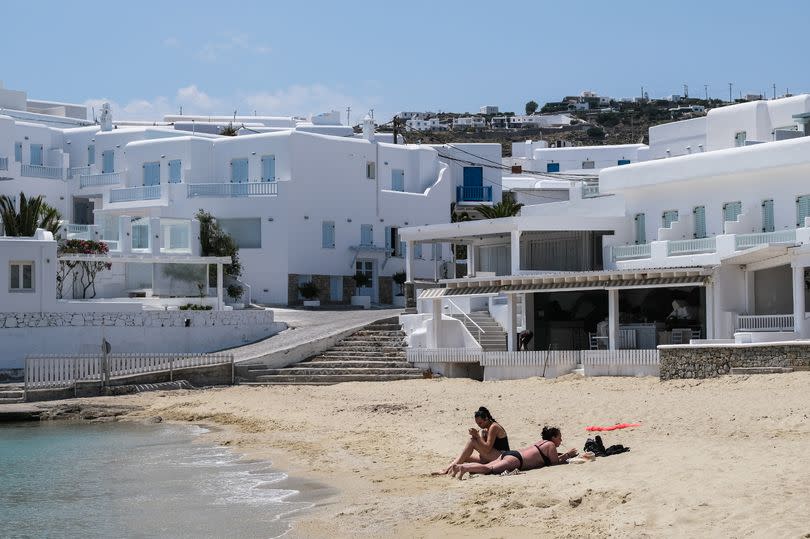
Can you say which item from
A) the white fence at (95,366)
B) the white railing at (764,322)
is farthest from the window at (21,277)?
the white railing at (764,322)

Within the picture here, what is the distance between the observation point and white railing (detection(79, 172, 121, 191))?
188 feet

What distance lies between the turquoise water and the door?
2741cm

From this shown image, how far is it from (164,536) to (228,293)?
3242 cm

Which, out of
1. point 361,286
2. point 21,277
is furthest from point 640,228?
point 21,277

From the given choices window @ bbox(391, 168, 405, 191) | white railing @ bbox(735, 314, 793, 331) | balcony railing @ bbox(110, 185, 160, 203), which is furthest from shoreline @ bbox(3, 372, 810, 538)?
window @ bbox(391, 168, 405, 191)

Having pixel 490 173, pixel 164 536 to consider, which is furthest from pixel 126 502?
pixel 490 173

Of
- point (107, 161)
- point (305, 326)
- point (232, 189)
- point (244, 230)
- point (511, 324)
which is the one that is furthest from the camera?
point (107, 161)

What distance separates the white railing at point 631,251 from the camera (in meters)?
38.4

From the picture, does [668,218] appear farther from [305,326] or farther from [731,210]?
[305,326]

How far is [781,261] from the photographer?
31.7 meters

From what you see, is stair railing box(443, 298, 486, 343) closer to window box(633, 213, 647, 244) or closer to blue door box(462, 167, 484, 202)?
window box(633, 213, 647, 244)

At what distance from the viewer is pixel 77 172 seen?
59.5m

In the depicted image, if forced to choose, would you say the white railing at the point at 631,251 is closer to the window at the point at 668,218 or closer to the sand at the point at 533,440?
the window at the point at 668,218

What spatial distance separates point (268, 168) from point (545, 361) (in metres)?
23.2
